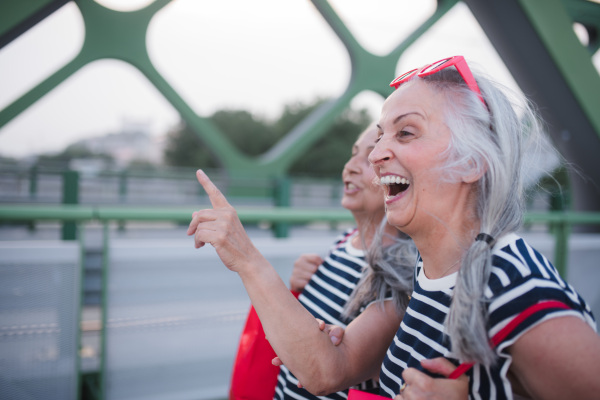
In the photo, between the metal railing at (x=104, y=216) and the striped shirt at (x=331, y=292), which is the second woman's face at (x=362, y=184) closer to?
the striped shirt at (x=331, y=292)

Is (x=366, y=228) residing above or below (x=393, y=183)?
below

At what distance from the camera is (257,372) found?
4.43 ft

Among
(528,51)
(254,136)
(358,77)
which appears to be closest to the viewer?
(528,51)

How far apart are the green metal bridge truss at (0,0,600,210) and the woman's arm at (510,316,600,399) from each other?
4.17 metres

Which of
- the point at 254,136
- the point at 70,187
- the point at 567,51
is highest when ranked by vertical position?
the point at 70,187

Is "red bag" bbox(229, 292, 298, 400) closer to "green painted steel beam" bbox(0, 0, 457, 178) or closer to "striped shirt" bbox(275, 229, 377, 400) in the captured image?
"striped shirt" bbox(275, 229, 377, 400)

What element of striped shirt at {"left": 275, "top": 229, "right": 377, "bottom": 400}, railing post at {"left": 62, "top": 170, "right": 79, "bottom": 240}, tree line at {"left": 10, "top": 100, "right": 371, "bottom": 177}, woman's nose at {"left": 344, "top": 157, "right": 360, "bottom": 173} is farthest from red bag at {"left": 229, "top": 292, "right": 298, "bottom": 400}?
tree line at {"left": 10, "top": 100, "right": 371, "bottom": 177}

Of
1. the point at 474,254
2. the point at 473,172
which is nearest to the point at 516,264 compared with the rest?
the point at 474,254

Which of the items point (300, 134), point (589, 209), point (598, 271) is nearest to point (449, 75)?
point (598, 271)

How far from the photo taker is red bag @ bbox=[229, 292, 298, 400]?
135cm

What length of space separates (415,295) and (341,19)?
6.72m

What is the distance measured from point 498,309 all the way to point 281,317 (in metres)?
0.44

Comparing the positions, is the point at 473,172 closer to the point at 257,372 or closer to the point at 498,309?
the point at 498,309

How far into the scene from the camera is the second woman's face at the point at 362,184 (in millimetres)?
1426
